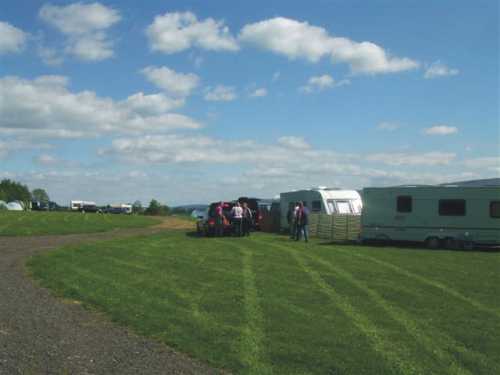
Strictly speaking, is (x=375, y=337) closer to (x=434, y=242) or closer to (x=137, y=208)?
(x=434, y=242)

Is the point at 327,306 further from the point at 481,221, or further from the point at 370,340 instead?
the point at 481,221

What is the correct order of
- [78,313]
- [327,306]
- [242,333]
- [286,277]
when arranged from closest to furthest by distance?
[242,333] → [78,313] → [327,306] → [286,277]

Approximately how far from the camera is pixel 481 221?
22.1 metres

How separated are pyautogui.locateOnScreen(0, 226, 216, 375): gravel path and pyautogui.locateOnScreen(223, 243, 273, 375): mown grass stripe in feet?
1.78

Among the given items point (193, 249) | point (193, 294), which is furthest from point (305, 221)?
point (193, 294)

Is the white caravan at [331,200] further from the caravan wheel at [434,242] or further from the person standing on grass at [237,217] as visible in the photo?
the caravan wheel at [434,242]

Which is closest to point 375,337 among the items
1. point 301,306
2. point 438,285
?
point 301,306

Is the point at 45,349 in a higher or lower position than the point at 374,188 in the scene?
lower

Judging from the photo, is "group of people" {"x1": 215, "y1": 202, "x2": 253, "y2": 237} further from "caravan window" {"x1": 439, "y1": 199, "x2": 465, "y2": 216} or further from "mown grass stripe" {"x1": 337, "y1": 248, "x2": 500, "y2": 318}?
"mown grass stripe" {"x1": 337, "y1": 248, "x2": 500, "y2": 318}

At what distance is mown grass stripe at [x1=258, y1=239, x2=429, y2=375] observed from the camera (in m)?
6.45

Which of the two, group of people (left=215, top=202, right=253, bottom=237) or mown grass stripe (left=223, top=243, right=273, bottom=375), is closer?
mown grass stripe (left=223, top=243, right=273, bottom=375)

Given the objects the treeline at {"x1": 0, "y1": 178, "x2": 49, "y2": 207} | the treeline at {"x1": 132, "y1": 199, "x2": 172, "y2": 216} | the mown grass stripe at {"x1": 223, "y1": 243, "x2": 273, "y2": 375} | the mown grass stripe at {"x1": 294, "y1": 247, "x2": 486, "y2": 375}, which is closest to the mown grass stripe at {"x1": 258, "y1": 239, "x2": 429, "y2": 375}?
the mown grass stripe at {"x1": 294, "y1": 247, "x2": 486, "y2": 375}

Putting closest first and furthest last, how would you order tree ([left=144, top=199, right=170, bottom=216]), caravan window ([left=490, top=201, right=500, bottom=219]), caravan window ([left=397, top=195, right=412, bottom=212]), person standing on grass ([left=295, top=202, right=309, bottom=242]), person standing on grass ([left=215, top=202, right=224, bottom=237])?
caravan window ([left=490, top=201, right=500, bottom=219])
caravan window ([left=397, top=195, right=412, bottom=212])
person standing on grass ([left=295, top=202, right=309, bottom=242])
person standing on grass ([left=215, top=202, right=224, bottom=237])
tree ([left=144, top=199, right=170, bottom=216])

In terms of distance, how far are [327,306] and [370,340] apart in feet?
7.24
